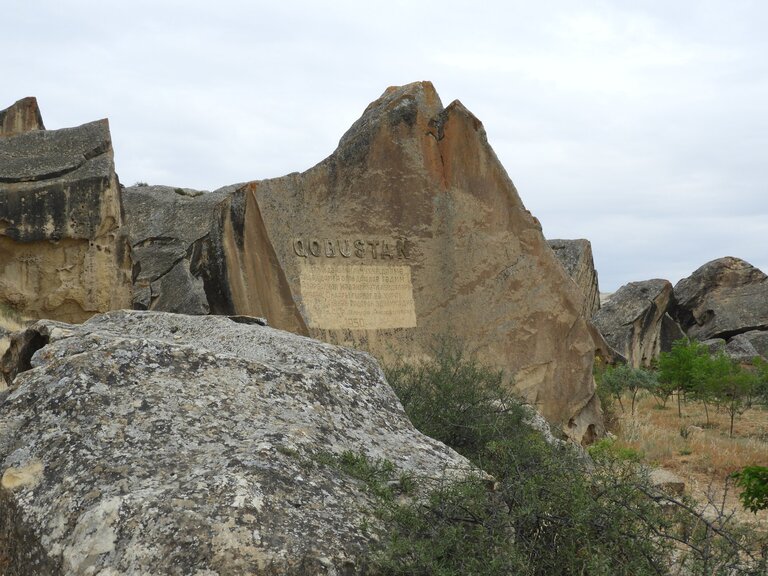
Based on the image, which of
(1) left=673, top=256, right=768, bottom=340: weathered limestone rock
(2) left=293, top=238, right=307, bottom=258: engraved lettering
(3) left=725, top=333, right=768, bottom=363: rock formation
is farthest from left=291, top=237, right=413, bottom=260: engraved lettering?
(1) left=673, top=256, right=768, bottom=340: weathered limestone rock

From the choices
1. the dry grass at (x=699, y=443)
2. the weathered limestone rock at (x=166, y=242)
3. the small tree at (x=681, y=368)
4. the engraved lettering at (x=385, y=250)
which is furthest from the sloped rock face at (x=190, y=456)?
the weathered limestone rock at (x=166, y=242)

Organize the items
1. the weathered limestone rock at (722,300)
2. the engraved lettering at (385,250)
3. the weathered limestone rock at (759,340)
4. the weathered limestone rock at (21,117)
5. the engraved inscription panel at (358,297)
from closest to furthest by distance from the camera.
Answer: the engraved inscription panel at (358,297) < the engraved lettering at (385,250) < the weathered limestone rock at (21,117) < the weathered limestone rock at (759,340) < the weathered limestone rock at (722,300)

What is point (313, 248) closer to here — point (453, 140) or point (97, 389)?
point (453, 140)

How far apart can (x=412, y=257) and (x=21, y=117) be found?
11.2 m

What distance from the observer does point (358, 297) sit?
8.77 metres

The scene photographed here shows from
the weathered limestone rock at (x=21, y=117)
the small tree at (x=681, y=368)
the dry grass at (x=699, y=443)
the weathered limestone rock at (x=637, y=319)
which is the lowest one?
the dry grass at (x=699, y=443)

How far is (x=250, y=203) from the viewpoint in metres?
8.29

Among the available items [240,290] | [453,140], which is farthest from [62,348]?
[453,140]

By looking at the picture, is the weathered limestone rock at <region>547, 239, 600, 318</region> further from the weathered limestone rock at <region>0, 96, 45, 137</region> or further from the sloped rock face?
the sloped rock face

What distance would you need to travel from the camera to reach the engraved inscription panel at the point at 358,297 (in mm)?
8469

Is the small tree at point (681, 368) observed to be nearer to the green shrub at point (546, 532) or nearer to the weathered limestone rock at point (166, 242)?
the weathered limestone rock at point (166, 242)

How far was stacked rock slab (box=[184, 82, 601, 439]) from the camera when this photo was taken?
8.37 m

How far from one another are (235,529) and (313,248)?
599cm

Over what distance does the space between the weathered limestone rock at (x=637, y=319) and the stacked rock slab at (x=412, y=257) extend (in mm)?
11304
